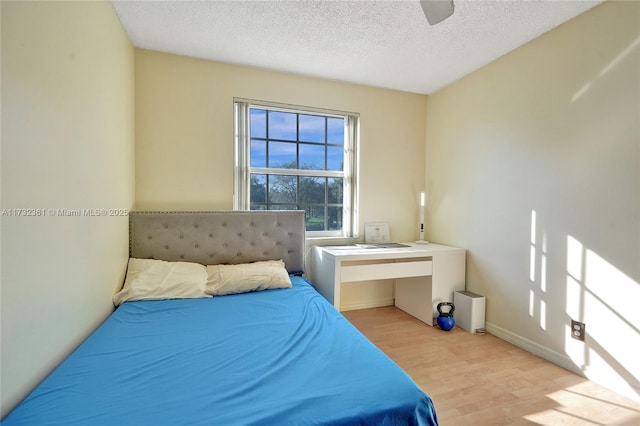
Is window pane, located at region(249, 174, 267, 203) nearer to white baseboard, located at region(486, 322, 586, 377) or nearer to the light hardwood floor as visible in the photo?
the light hardwood floor

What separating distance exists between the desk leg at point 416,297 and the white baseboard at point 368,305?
0.36 feet

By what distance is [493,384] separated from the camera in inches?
72.2

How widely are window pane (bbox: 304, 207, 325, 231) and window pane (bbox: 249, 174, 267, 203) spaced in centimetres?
47

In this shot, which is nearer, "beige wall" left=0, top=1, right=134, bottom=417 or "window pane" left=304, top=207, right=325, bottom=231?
"beige wall" left=0, top=1, right=134, bottom=417

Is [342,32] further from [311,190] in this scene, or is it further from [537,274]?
[537,274]

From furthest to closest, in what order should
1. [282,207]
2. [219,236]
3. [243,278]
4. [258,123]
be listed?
[282,207]
[258,123]
[219,236]
[243,278]

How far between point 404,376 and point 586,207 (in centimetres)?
175

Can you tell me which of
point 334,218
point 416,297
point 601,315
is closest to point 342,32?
point 334,218

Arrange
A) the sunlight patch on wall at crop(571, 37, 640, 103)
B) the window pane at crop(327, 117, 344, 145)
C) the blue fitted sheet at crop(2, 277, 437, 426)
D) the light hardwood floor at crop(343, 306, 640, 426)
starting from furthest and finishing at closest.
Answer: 1. the window pane at crop(327, 117, 344, 145)
2. the sunlight patch on wall at crop(571, 37, 640, 103)
3. the light hardwood floor at crop(343, 306, 640, 426)
4. the blue fitted sheet at crop(2, 277, 437, 426)

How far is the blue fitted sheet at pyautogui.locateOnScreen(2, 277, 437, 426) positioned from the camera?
0.91 meters

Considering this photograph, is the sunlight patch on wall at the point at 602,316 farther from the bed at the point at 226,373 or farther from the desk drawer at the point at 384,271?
the bed at the point at 226,373

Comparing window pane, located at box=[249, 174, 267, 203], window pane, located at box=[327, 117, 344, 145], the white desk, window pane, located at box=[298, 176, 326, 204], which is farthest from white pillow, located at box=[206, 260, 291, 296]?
window pane, located at box=[327, 117, 344, 145]

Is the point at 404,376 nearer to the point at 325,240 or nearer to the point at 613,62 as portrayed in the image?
the point at 325,240

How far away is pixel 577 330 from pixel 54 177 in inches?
123
